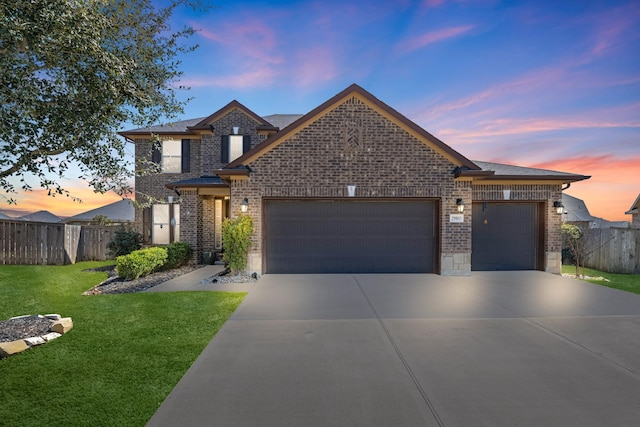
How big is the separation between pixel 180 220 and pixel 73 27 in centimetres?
1000

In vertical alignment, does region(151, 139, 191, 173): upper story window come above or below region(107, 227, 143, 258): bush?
above

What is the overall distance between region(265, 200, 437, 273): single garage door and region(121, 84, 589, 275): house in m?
0.04

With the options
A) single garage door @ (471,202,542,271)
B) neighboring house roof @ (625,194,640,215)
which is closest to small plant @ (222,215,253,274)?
single garage door @ (471,202,542,271)

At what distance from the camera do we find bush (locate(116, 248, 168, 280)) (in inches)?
383

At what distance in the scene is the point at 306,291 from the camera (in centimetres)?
811

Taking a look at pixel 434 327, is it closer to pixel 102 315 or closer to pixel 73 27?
pixel 102 315

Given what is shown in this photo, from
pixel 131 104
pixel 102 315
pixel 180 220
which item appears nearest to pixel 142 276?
pixel 180 220

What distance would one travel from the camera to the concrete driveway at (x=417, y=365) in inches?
117

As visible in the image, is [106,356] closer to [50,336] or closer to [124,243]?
[50,336]

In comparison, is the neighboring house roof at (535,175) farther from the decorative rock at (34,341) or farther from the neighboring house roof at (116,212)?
the neighboring house roof at (116,212)

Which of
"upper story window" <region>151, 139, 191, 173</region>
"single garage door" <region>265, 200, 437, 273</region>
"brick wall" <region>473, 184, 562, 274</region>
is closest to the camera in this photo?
"single garage door" <region>265, 200, 437, 273</region>

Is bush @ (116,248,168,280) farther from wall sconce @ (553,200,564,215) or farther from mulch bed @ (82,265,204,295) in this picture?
wall sconce @ (553,200,564,215)

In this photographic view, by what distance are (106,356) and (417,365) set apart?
14.2ft

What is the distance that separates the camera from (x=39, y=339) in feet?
15.6
